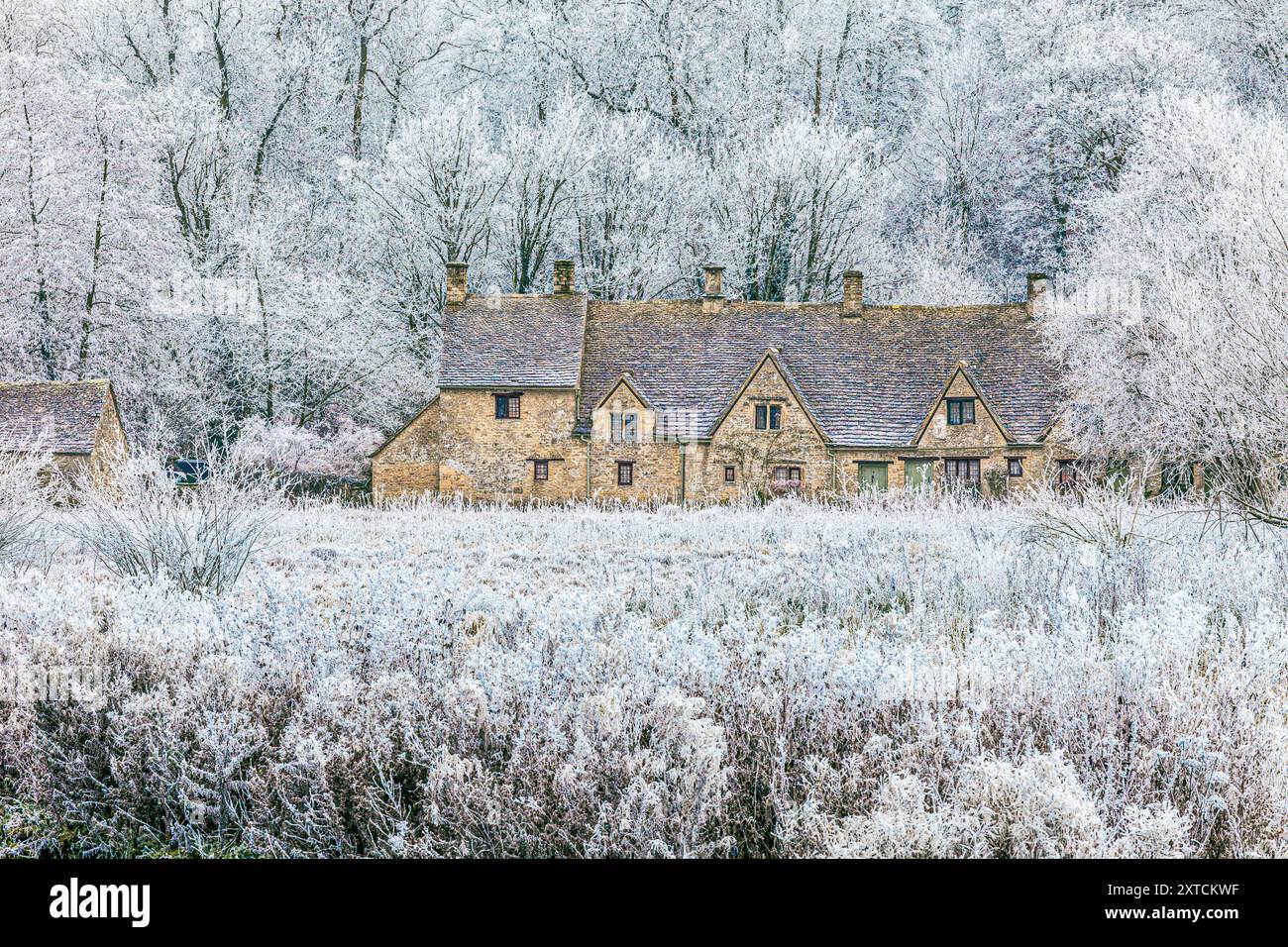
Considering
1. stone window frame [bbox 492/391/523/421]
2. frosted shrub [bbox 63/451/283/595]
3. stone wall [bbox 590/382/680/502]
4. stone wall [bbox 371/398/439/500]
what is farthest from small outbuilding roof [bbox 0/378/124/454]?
stone wall [bbox 590/382/680/502]

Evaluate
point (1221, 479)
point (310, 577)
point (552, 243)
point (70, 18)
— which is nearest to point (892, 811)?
point (310, 577)

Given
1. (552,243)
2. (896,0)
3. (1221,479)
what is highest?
(896,0)

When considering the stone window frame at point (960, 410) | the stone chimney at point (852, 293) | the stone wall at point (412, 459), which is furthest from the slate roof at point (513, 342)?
the stone window frame at point (960, 410)

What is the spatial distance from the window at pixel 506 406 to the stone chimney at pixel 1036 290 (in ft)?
60.7

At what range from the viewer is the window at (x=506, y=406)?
32531 mm

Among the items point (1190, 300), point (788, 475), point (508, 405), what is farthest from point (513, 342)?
point (1190, 300)

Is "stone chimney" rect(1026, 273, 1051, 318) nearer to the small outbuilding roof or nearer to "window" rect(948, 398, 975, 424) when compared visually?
"window" rect(948, 398, 975, 424)

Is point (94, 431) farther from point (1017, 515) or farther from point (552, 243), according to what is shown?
point (552, 243)

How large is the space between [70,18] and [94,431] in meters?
15.5

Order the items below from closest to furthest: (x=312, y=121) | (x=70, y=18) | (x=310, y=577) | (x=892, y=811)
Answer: (x=892, y=811), (x=310, y=577), (x=70, y=18), (x=312, y=121)

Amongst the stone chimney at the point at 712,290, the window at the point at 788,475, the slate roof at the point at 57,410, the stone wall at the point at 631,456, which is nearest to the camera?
the slate roof at the point at 57,410

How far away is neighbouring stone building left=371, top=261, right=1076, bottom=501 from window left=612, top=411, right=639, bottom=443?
0.16ft

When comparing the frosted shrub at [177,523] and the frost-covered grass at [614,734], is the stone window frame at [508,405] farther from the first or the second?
the frost-covered grass at [614,734]

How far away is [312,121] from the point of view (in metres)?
36.7
